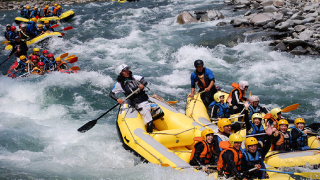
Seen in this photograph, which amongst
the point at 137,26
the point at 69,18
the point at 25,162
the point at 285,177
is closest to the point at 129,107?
the point at 25,162

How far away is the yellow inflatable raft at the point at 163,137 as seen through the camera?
4703mm

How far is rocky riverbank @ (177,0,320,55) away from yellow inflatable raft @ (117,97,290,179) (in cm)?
675

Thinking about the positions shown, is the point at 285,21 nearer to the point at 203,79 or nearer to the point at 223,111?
the point at 203,79

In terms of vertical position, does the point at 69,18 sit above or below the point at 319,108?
above

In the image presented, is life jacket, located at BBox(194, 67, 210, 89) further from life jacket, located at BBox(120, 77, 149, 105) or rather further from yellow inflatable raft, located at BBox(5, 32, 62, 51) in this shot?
yellow inflatable raft, located at BBox(5, 32, 62, 51)

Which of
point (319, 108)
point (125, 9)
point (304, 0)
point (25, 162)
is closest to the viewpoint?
point (25, 162)

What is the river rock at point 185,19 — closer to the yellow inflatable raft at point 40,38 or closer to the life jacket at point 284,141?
the yellow inflatable raft at point 40,38

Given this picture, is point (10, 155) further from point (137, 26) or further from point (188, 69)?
point (137, 26)

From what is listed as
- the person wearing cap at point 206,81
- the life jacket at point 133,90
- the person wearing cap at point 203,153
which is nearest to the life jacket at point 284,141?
the person wearing cap at point 203,153

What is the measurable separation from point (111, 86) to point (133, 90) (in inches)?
146

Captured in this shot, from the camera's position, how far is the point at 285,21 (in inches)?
520

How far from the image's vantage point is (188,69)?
10586 millimetres

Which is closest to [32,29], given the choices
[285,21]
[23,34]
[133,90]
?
[23,34]

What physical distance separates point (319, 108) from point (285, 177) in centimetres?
417
